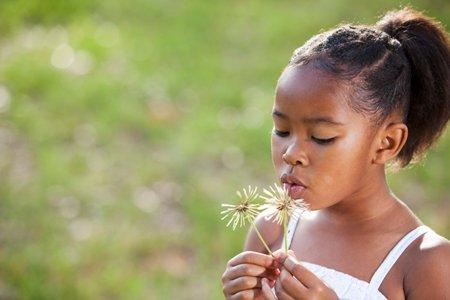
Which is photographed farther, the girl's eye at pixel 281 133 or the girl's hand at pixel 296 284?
the girl's eye at pixel 281 133

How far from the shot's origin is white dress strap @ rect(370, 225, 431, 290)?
2.10 m

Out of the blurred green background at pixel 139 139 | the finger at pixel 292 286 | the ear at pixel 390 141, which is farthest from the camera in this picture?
the blurred green background at pixel 139 139

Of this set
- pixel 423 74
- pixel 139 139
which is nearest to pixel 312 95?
pixel 423 74

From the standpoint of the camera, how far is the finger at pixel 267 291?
1978mm

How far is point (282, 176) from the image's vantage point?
2047mm

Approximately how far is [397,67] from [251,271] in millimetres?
664

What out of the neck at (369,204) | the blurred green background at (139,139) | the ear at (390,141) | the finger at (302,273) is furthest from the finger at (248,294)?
the blurred green background at (139,139)

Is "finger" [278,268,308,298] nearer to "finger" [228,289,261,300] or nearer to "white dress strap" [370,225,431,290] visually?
"finger" [228,289,261,300]

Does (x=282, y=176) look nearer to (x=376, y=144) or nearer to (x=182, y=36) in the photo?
(x=376, y=144)

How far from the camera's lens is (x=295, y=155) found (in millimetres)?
2014

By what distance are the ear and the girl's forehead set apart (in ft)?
0.48

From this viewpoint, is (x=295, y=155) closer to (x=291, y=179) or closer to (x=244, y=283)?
(x=291, y=179)

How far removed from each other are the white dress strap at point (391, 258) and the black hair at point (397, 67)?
29 centimetres

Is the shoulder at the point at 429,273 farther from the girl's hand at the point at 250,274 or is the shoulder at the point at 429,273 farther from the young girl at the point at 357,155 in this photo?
the girl's hand at the point at 250,274
